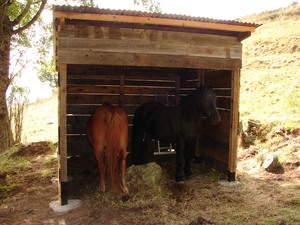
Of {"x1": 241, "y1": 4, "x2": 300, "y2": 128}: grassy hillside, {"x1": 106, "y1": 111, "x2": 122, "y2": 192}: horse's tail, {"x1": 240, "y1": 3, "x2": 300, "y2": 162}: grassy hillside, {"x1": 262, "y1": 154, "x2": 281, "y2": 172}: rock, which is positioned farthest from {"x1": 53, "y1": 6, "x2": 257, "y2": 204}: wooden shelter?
{"x1": 241, "y1": 4, "x2": 300, "y2": 128}: grassy hillside

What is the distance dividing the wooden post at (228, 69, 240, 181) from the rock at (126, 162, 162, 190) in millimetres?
1495

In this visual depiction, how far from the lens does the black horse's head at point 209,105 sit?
5.12m

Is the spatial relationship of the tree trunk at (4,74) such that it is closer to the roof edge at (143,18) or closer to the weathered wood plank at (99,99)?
the weathered wood plank at (99,99)

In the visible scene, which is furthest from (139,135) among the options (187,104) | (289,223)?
(289,223)

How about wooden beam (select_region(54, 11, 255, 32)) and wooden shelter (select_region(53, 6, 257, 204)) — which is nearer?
wooden beam (select_region(54, 11, 255, 32))

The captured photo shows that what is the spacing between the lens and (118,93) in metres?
7.03

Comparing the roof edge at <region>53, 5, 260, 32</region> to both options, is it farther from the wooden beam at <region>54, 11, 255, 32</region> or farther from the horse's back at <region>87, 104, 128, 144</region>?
the horse's back at <region>87, 104, 128, 144</region>

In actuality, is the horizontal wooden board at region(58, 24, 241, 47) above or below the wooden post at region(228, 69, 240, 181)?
above

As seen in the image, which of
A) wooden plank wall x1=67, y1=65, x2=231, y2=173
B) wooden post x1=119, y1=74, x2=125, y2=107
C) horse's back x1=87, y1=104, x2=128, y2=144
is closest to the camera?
horse's back x1=87, y1=104, x2=128, y2=144

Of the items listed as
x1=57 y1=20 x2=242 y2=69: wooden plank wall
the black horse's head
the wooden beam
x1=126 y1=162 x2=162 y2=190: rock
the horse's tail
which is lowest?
x1=126 y1=162 x2=162 y2=190: rock

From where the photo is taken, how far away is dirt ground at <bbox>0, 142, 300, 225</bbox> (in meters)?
3.90

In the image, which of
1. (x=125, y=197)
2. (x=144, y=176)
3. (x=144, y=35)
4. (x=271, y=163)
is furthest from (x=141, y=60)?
(x=271, y=163)

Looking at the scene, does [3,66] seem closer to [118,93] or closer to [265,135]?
[118,93]

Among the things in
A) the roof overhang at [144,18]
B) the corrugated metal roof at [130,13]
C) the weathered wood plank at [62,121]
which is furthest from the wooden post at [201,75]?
the weathered wood plank at [62,121]
